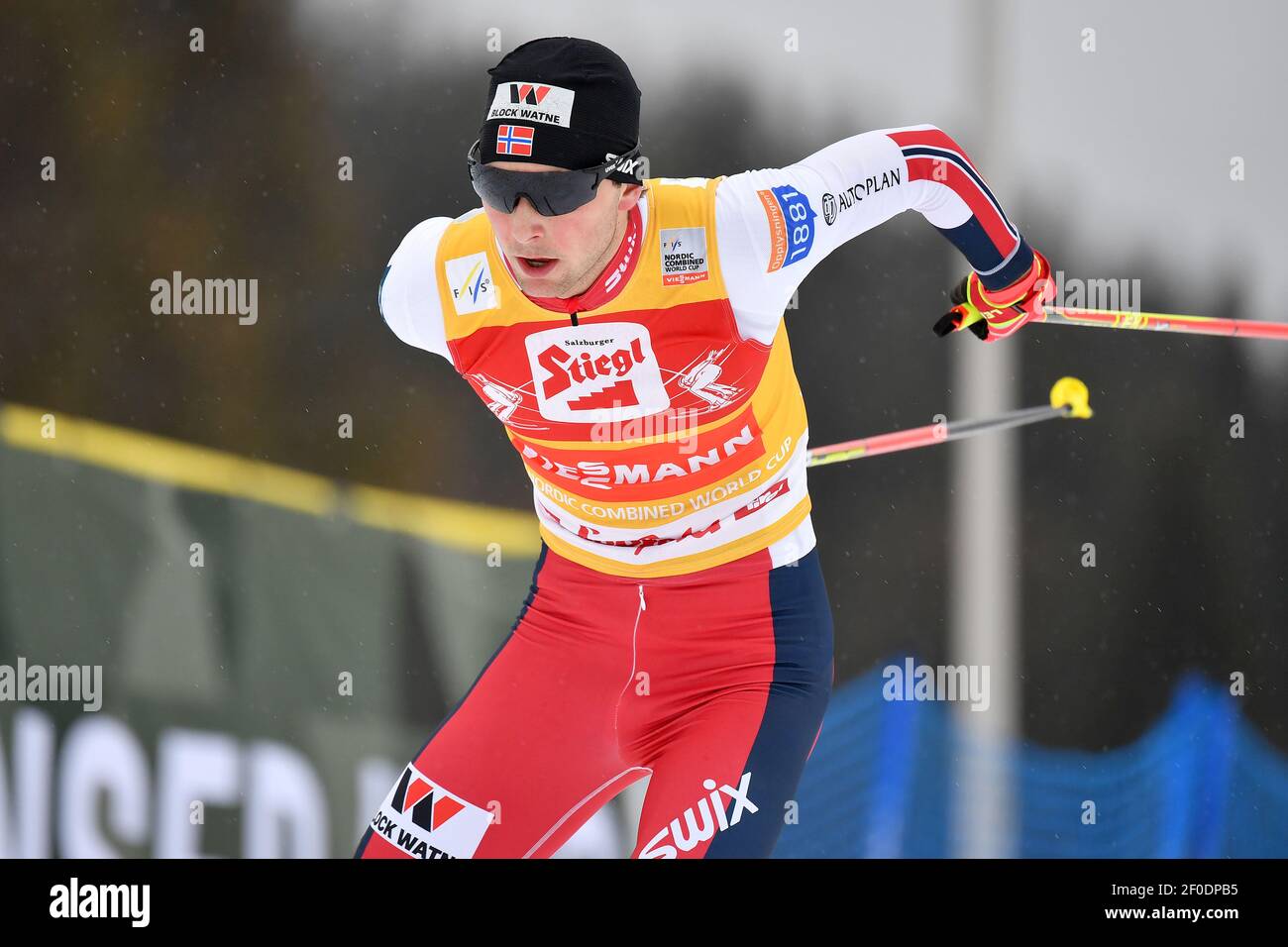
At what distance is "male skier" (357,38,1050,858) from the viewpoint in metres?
1.79

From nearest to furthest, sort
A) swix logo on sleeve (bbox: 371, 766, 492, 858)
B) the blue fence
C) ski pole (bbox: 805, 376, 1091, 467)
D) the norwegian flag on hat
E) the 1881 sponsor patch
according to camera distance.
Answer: the norwegian flag on hat, the 1881 sponsor patch, swix logo on sleeve (bbox: 371, 766, 492, 858), ski pole (bbox: 805, 376, 1091, 467), the blue fence

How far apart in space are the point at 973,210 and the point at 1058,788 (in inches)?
90.4

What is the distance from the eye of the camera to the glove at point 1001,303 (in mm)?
2174

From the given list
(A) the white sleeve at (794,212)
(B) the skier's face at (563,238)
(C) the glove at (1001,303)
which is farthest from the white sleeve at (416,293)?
(C) the glove at (1001,303)

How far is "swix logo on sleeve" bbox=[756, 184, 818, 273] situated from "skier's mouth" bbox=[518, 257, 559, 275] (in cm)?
30

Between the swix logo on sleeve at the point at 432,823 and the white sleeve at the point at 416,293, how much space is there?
64 centimetres

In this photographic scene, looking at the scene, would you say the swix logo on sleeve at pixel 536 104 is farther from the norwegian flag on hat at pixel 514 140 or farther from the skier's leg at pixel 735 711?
the skier's leg at pixel 735 711

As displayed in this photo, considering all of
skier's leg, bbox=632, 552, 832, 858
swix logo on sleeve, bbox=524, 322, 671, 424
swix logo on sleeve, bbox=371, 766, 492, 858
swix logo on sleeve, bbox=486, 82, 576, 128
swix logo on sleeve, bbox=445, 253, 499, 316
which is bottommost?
swix logo on sleeve, bbox=371, 766, 492, 858

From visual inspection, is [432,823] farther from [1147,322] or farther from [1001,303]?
[1147,322]

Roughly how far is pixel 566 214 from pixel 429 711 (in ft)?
7.57

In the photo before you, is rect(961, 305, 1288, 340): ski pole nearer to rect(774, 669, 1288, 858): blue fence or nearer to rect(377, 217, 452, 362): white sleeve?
rect(377, 217, 452, 362): white sleeve

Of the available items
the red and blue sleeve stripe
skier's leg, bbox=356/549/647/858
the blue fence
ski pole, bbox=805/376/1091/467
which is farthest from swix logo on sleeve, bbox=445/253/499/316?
the blue fence

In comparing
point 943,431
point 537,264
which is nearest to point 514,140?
point 537,264
